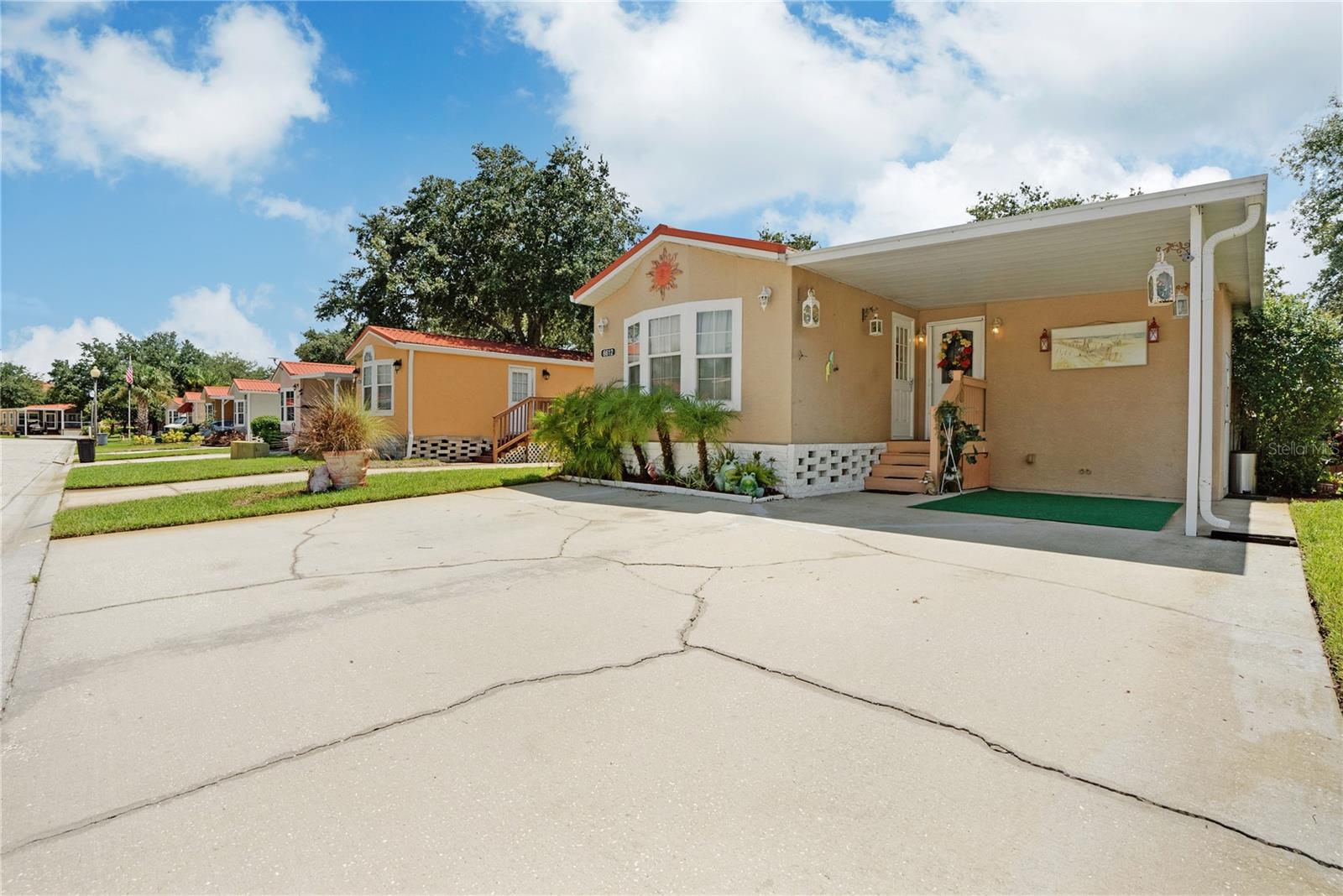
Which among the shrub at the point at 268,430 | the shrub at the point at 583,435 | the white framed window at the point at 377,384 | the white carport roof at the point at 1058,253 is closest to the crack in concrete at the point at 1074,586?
the white carport roof at the point at 1058,253

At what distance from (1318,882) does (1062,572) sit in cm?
310

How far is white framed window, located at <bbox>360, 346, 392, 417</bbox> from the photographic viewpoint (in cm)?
1653

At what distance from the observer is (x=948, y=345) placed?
35.4 ft

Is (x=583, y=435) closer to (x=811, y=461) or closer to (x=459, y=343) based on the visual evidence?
(x=811, y=461)

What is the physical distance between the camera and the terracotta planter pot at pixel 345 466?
8.95m

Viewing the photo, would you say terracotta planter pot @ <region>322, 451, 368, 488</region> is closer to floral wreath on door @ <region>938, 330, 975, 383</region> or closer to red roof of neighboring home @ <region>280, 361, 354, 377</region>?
floral wreath on door @ <region>938, 330, 975, 383</region>

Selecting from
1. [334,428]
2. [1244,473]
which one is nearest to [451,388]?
[334,428]

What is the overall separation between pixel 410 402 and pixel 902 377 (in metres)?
12.0

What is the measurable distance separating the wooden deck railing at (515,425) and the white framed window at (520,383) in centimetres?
91

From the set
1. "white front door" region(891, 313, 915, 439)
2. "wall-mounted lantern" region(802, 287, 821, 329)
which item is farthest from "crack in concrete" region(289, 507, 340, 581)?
"white front door" region(891, 313, 915, 439)

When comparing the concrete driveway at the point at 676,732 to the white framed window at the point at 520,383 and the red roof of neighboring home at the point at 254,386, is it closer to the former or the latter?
the white framed window at the point at 520,383

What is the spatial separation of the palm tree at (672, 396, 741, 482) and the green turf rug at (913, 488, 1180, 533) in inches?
110

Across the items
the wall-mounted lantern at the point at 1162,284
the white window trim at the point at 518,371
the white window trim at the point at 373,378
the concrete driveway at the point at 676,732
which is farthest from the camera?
the white window trim at the point at 518,371

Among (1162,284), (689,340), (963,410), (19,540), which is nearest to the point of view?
(1162,284)
